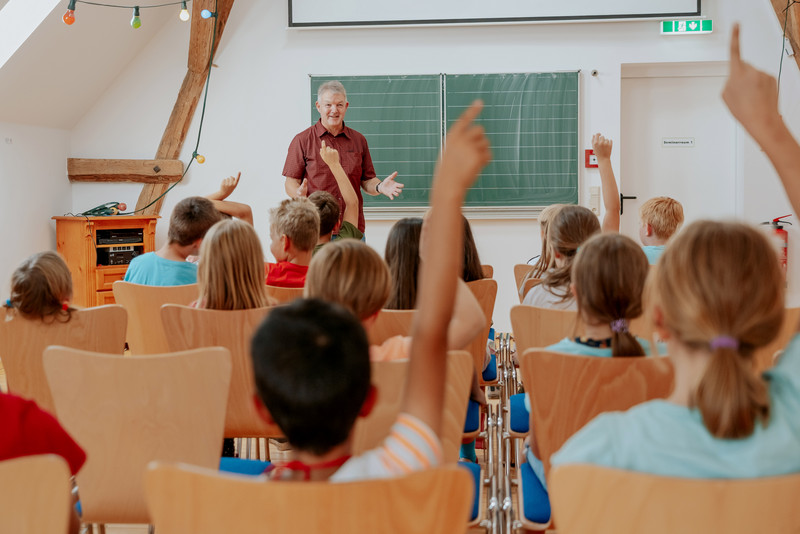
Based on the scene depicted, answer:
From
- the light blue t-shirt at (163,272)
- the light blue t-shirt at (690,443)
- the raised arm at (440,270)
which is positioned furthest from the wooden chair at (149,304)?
the light blue t-shirt at (690,443)

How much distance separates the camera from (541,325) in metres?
2.27

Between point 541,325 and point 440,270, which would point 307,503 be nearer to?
point 440,270

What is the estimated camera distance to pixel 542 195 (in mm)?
6434

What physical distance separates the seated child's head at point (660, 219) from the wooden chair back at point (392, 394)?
2330mm

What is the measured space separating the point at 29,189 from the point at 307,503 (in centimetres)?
601

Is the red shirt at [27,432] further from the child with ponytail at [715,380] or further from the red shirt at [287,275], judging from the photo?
the red shirt at [287,275]

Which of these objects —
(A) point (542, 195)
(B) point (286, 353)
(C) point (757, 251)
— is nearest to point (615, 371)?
(C) point (757, 251)

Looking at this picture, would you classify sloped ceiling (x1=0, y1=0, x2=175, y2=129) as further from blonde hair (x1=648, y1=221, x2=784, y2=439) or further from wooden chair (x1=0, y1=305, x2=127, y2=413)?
blonde hair (x1=648, y1=221, x2=784, y2=439)

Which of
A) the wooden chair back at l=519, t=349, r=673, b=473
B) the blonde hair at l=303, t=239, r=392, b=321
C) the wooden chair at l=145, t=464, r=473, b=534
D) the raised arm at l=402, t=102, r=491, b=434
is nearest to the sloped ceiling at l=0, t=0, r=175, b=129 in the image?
the blonde hair at l=303, t=239, r=392, b=321

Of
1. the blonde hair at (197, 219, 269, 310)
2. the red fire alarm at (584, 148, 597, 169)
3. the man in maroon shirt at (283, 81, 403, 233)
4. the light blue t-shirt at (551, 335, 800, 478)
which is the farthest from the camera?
the red fire alarm at (584, 148, 597, 169)

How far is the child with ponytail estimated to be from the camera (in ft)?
3.40

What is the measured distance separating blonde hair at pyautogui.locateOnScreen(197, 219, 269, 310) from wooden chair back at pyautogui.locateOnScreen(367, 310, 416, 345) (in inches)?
17.6

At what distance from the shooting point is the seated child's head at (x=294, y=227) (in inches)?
123

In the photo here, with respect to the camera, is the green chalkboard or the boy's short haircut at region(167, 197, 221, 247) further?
the green chalkboard
